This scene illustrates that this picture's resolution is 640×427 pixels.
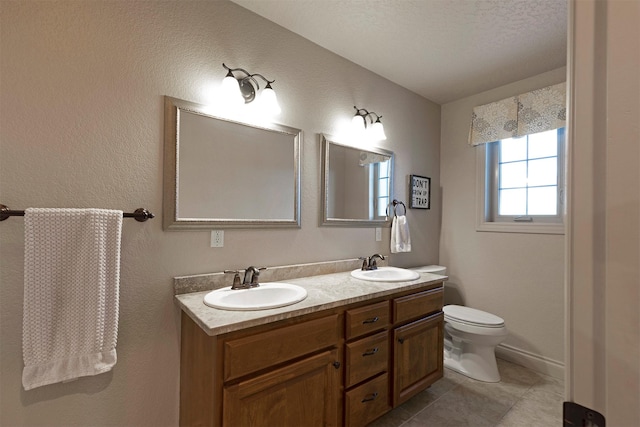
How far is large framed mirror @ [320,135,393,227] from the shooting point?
2.17 metres

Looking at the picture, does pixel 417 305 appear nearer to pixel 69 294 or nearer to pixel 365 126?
pixel 365 126

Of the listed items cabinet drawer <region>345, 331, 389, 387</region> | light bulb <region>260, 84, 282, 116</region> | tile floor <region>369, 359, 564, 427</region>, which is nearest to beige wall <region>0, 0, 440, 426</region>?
light bulb <region>260, 84, 282, 116</region>

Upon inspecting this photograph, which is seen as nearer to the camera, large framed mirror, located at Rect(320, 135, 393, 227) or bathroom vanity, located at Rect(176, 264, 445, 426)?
bathroom vanity, located at Rect(176, 264, 445, 426)

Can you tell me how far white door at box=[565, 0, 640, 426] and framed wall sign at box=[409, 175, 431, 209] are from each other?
8.18 ft

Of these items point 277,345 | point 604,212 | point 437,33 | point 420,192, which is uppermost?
point 437,33

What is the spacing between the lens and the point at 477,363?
7.54 ft

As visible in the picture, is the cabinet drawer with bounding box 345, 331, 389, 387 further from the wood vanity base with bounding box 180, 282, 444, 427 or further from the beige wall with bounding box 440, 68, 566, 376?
the beige wall with bounding box 440, 68, 566, 376

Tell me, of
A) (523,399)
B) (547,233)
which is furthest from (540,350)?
(547,233)

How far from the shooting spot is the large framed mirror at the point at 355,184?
217 centimetres

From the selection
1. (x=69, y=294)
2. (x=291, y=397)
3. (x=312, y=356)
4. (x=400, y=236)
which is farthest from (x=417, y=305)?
(x=69, y=294)

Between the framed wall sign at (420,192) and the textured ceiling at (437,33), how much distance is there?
92 cm

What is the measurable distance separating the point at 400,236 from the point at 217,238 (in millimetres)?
1534

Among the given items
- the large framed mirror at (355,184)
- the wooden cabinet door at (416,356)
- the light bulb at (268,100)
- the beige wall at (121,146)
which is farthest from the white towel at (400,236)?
the light bulb at (268,100)

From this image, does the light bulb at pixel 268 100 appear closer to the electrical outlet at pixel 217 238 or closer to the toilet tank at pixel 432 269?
the electrical outlet at pixel 217 238
